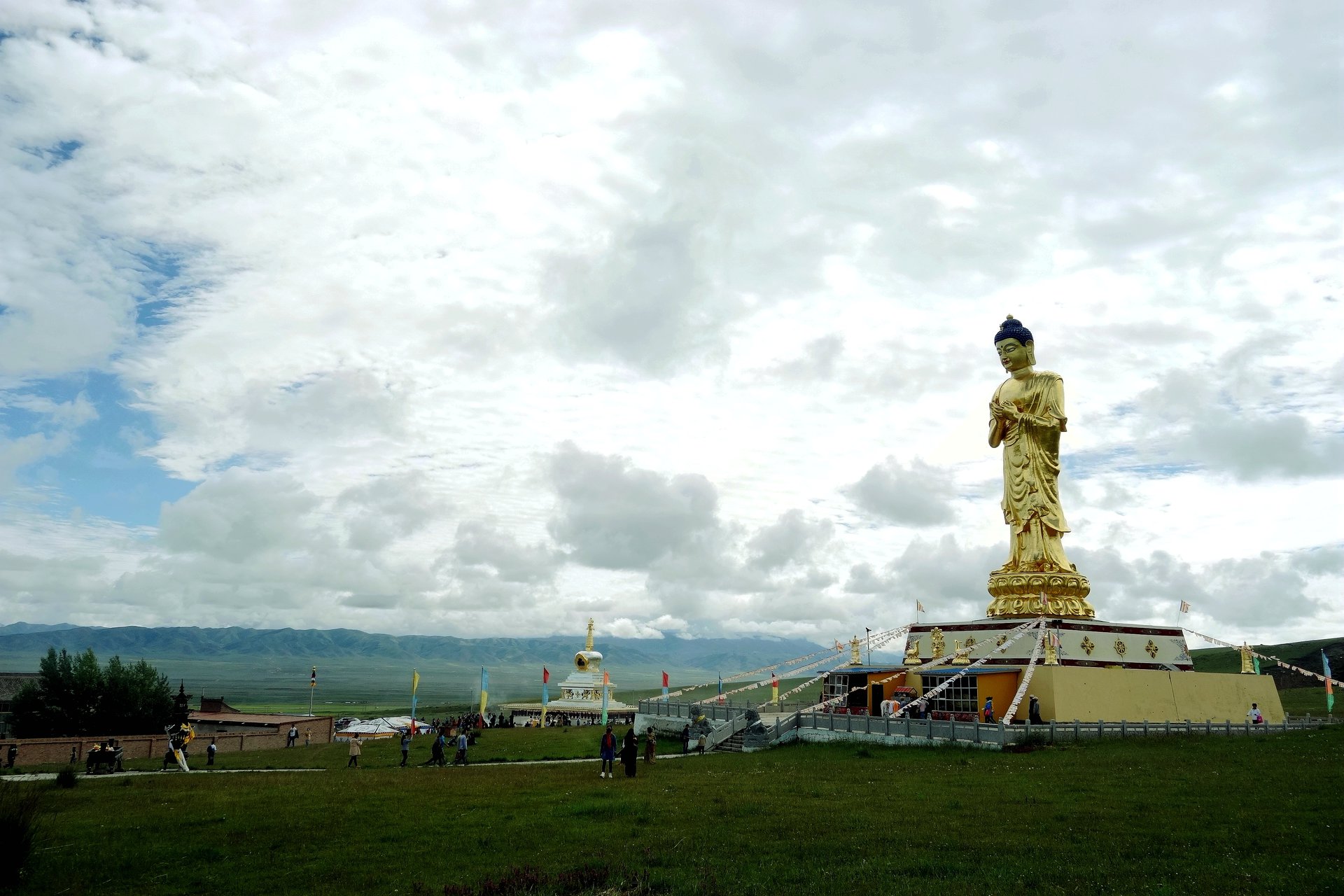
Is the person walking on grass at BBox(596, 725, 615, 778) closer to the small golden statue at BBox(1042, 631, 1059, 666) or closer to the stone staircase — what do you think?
the stone staircase

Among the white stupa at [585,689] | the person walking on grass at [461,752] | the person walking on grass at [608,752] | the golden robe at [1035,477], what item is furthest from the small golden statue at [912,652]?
the white stupa at [585,689]

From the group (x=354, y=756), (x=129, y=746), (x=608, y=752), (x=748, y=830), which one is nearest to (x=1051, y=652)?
(x=608, y=752)

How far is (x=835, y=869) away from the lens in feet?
45.6

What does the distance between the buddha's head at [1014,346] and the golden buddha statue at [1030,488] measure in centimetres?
3

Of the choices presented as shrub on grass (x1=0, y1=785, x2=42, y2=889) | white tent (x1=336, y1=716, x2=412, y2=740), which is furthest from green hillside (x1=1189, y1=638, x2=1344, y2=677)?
shrub on grass (x1=0, y1=785, x2=42, y2=889)

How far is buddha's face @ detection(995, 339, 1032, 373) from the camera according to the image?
1640 inches

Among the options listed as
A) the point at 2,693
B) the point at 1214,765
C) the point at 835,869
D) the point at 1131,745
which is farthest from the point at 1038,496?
the point at 2,693

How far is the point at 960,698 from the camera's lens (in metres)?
35.9

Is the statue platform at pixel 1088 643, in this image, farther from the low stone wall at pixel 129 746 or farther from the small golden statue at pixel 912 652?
the low stone wall at pixel 129 746

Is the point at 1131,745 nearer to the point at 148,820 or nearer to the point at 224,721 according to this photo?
the point at 148,820

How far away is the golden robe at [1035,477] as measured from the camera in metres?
39.9

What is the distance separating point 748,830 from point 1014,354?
3038 centimetres

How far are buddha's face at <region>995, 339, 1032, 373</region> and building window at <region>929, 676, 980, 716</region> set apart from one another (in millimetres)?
14425

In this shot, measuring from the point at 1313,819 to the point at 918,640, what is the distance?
26018 millimetres
